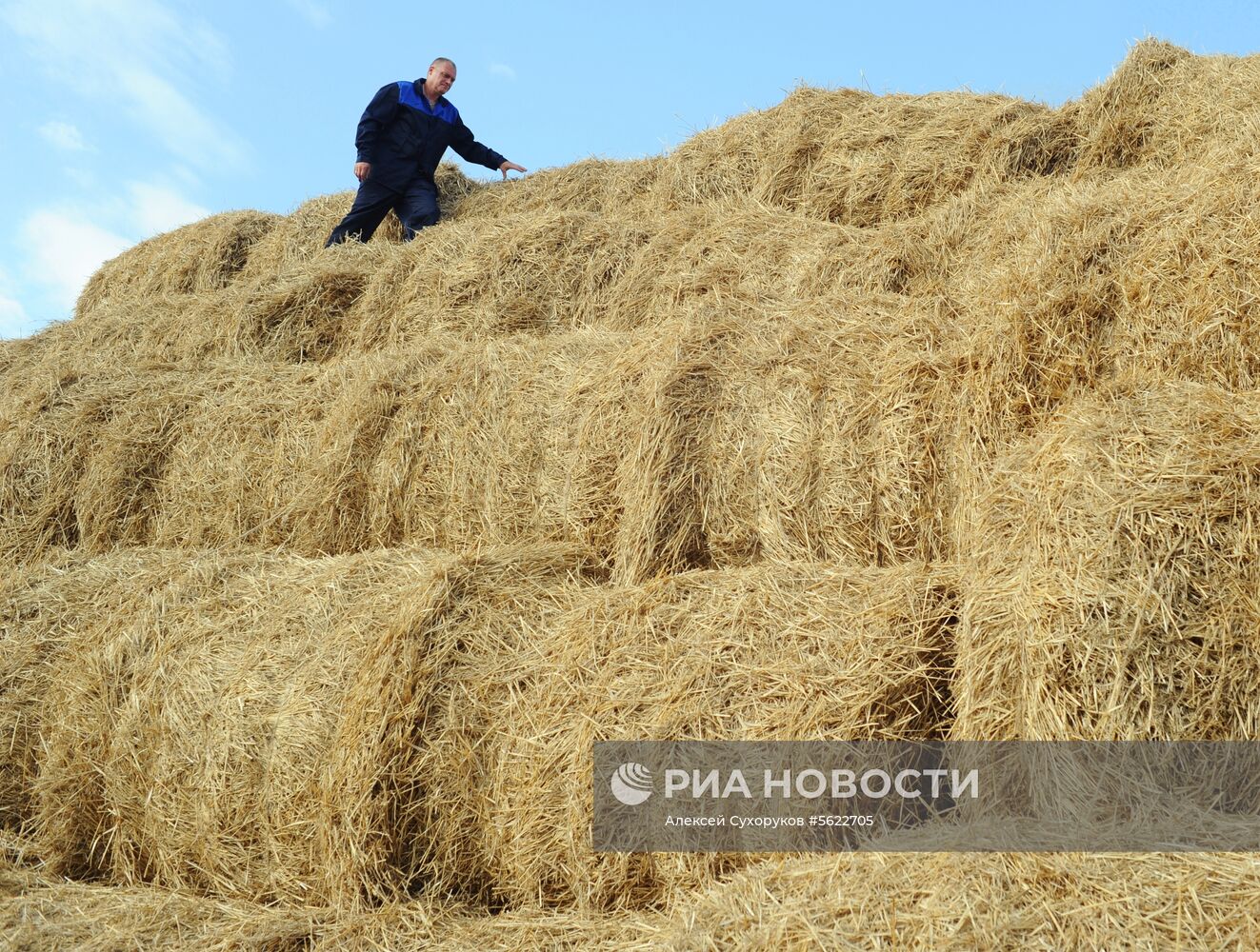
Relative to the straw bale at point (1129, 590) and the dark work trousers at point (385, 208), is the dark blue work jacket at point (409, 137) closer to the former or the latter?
the dark work trousers at point (385, 208)

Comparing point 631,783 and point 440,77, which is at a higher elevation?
point 440,77

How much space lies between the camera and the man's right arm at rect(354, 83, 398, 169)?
818 cm

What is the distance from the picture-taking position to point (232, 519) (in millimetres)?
5312

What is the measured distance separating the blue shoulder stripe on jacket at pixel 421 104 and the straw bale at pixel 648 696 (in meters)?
5.65

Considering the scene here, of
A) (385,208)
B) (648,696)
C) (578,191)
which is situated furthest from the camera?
(385,208)

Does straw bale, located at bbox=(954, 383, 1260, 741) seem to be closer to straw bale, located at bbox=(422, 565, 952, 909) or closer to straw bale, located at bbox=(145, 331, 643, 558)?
straw bale, located at bbox=(422, 565, 952, 909)

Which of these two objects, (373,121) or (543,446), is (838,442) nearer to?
(543,446)

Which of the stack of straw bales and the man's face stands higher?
the man's face

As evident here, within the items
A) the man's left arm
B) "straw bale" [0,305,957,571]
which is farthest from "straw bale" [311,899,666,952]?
the man's left arm

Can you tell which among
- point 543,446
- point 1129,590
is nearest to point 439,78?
point 543,446

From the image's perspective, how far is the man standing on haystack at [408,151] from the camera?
8055 mm

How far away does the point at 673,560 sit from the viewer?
402 centimetres

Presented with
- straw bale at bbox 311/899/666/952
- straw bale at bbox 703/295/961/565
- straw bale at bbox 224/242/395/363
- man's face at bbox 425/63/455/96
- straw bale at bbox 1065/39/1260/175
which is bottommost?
straw bale at bbox 311/899/666/952

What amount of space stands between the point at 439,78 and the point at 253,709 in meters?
5.90
